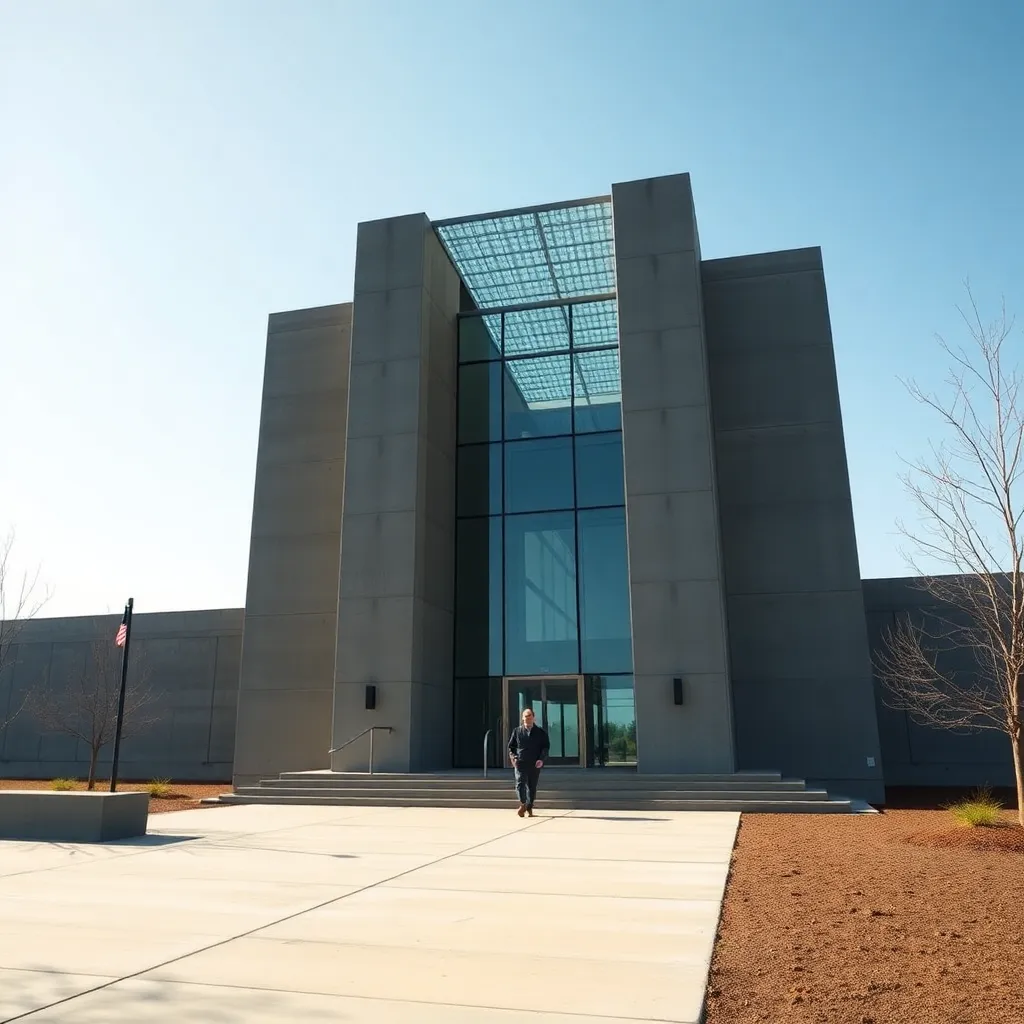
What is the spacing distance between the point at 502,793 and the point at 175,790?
10.2 meters

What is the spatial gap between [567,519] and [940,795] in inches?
424

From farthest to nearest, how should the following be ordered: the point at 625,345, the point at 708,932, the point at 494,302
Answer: the point at 494,302
the point at 625,345
the point at 708,932

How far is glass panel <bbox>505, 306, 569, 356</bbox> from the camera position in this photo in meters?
23.9

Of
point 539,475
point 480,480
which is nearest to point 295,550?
point 480,480

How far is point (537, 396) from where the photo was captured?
2391 cm

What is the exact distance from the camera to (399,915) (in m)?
6.36

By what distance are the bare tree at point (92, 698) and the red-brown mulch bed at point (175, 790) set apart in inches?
68.5

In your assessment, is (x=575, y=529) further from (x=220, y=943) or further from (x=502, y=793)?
(x=220, y=943)

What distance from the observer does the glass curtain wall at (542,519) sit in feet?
69.3

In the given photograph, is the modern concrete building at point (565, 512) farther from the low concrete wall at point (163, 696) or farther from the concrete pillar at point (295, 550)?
the low concrete wall at point (163, 696)

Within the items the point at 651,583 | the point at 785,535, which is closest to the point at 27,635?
the point at 651,583

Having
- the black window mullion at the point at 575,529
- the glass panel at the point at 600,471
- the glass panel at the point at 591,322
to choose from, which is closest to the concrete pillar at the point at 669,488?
the glass panel at the point at 600,471

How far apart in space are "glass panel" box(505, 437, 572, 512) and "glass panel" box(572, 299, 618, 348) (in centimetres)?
311

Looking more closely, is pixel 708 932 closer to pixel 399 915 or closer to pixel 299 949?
pixel 399 915
